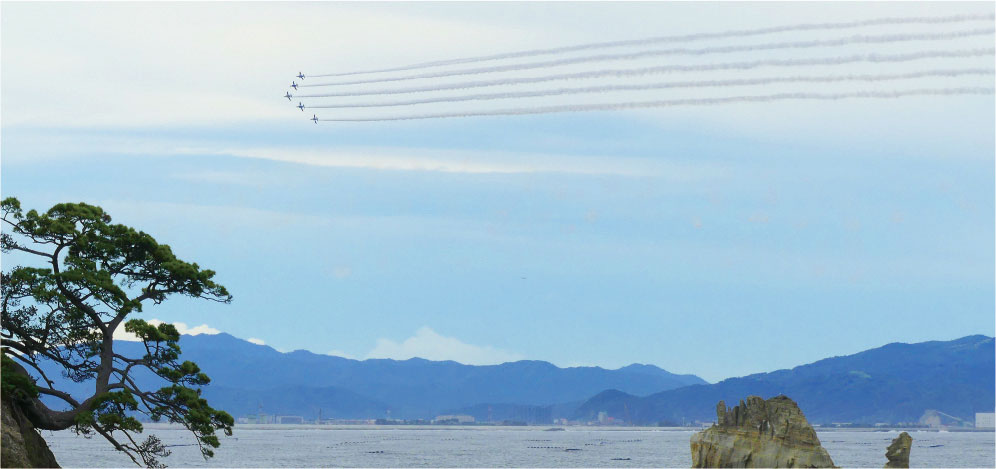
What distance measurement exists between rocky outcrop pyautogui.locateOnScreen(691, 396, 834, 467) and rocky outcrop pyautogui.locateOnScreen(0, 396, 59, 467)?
123ft

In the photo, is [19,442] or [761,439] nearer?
[19,442]

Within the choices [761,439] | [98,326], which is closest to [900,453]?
[761,439]

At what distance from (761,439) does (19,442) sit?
4299 centimetres

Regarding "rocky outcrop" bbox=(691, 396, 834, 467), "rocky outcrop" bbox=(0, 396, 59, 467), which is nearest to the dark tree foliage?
"rocky outcrop" bbox=(0, 396, 59, 467)

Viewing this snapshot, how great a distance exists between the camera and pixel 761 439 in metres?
69.8

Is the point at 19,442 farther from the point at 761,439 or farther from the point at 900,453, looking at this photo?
the point at 900,453

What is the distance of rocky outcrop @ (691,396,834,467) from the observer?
67750 millimetres

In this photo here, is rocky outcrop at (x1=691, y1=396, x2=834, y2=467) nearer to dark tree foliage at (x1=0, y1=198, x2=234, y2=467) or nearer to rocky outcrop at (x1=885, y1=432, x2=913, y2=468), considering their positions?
rocky outcrop at (x1=885, y1=432, x2=913, y2=468)

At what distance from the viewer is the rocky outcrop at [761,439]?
67.8 meters

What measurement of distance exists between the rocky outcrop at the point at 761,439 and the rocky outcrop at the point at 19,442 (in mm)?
37578

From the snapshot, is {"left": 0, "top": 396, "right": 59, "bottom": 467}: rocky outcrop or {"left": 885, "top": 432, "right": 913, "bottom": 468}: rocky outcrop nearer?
{"left": 0, "top": 396, "right": 59, "bottom": 467}: rocky outcrop

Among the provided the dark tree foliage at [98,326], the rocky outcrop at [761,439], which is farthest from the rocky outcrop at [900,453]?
the dark tree foliage at [98,326]

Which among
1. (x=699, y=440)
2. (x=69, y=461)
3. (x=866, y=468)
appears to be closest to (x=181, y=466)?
(x=69, y=461)

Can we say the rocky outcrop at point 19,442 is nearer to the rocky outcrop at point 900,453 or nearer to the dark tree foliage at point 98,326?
the dark tree foliage at point 98,326
